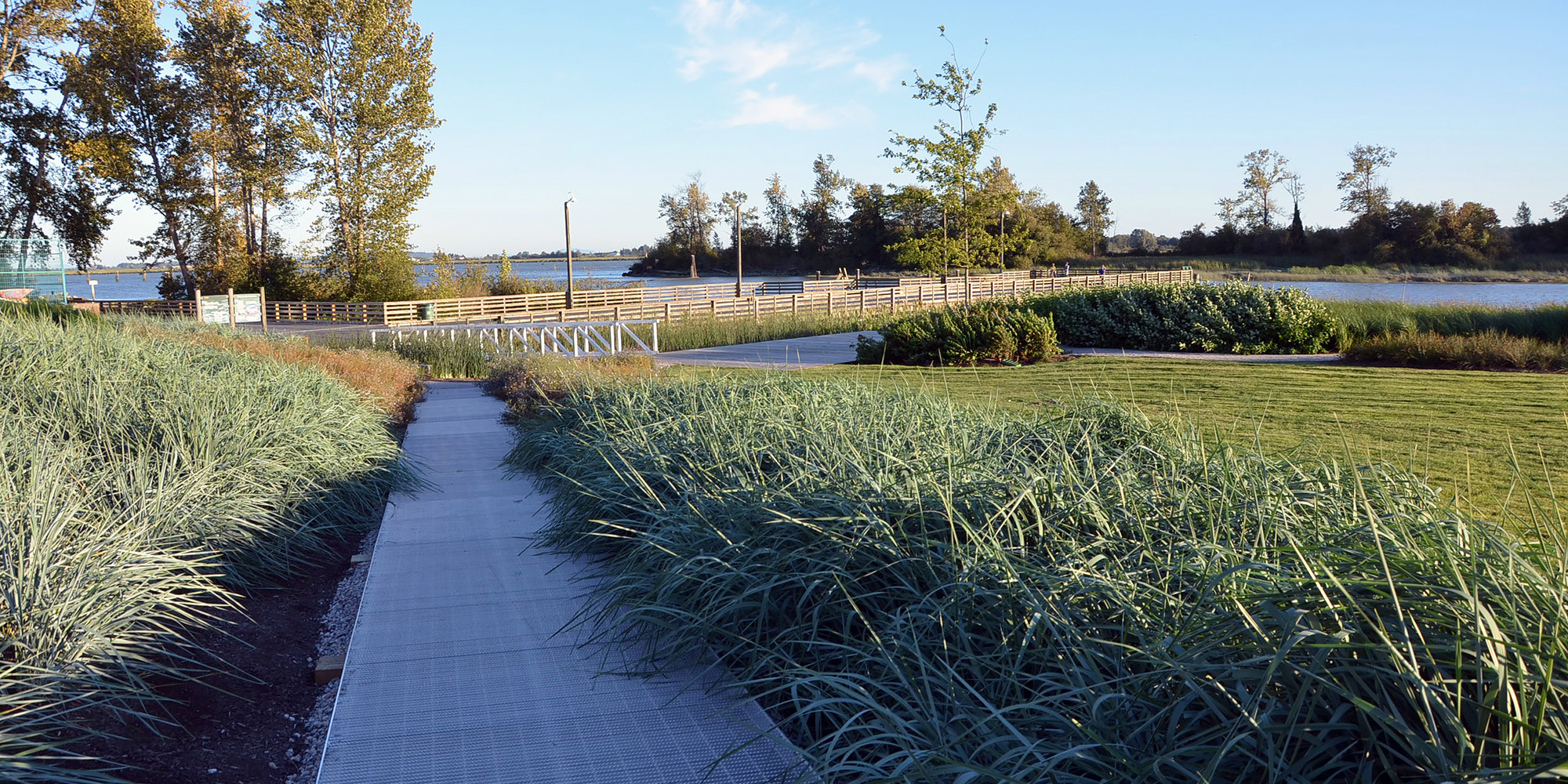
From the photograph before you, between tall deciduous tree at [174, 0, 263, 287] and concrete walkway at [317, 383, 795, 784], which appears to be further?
tall deciduous tree at [174, 0, 263, 287]

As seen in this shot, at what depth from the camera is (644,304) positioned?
3275 centimetres

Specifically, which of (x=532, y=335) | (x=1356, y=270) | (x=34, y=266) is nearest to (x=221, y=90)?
(x=34, y=266)

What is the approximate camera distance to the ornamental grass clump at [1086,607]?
1.74 metres

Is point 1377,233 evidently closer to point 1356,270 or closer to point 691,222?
point 1356,270

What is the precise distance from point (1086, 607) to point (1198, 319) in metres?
14.7

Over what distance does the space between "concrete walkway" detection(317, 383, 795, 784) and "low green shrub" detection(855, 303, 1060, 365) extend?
367 inches

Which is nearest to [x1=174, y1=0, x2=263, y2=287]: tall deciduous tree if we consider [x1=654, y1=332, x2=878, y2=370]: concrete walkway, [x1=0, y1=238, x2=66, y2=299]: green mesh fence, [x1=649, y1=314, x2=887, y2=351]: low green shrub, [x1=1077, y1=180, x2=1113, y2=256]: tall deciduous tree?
[x1=0, y1=238, x2=66, y2=299]: green mesh fence

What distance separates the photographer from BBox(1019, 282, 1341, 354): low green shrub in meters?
15.0

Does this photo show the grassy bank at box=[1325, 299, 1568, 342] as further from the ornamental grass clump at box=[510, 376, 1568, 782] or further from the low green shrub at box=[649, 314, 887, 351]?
the ornamental grass clump at box=[510, 376, 1568, 782]

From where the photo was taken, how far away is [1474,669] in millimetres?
1709

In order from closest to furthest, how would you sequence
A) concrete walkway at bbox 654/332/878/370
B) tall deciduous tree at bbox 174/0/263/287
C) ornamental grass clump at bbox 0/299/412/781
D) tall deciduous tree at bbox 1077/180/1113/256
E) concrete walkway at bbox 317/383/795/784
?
concrete walkway at bbox 317/383/795/784 → ornamental grass clump at bbox 0/299/412/781 → concrete walkway at bbox 654/332/878/370 → tall deciduous tree at bbox 174/0/263/287 → tall deciduous tree at bbox 1077/180/1113/256

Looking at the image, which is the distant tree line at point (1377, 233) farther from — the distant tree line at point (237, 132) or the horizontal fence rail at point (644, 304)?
the distant tree line at point (237, 132)

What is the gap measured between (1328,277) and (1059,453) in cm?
4938

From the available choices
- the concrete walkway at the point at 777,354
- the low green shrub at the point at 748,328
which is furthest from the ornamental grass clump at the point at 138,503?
the low green shrub at the point at 748,328
